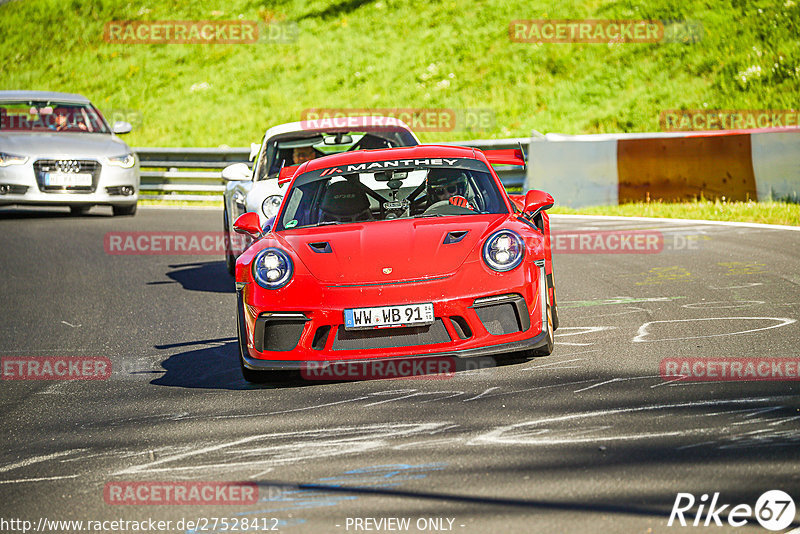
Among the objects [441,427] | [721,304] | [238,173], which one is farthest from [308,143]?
[441,427]

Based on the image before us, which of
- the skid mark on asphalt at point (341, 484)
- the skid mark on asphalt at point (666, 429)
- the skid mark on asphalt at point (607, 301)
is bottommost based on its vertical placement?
the skid mark on asphalt at point (607, 301)

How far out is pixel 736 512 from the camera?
3.55m

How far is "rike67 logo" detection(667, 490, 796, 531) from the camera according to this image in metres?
3.46

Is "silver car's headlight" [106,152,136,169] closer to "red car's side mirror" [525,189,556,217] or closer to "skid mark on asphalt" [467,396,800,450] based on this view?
"red car's side mirror" [525,189,556,217]

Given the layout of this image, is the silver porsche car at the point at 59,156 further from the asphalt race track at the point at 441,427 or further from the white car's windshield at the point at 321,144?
the asphalt race track at the point at 441,427

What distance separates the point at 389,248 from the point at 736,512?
9.28 ft

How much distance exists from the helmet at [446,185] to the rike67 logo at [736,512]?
3659 millimetres

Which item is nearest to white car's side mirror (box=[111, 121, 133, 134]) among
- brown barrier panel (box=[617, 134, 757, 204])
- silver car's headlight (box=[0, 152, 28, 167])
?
silver car's headlight (box=[0, 152, 28, 167])

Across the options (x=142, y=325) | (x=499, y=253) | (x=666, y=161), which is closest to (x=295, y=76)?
(x=666, y=161)

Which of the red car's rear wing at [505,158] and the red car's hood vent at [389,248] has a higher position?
the red car's rear wing at [505,158]

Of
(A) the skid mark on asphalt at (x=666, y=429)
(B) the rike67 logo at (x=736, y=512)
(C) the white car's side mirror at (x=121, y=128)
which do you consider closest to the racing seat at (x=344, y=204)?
(A) the skid mark on asphalt at (x=666, y=429)

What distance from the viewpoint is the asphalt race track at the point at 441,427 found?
3846 millimetres

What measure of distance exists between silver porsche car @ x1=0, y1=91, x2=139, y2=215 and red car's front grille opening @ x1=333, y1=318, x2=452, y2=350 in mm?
11525

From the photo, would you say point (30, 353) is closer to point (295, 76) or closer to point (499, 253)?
point (499, 253)
